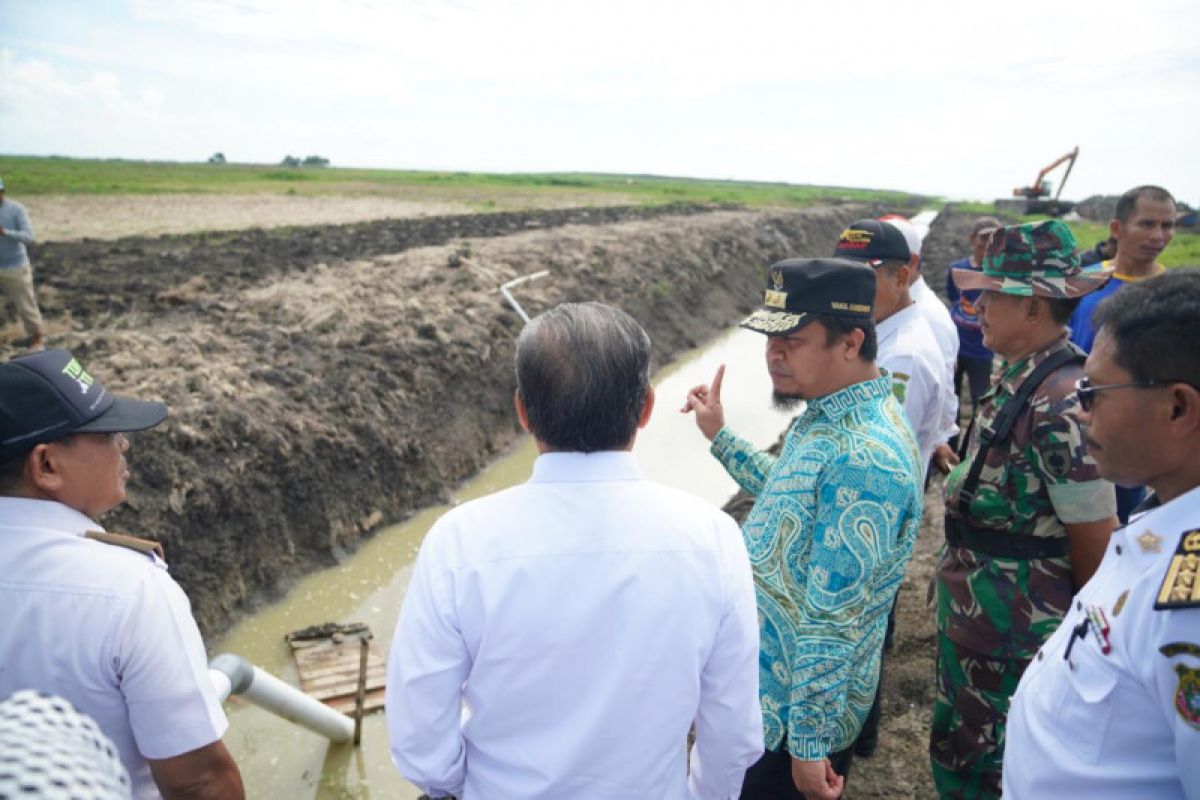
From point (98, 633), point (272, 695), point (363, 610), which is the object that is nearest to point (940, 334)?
point (272, 695)

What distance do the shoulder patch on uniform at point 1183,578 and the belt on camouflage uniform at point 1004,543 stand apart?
3.78 feet

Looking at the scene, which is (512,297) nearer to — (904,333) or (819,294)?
(904,333)

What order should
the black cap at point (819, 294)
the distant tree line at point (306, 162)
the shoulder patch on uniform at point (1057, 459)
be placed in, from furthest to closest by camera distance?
the distant tree line at point (306, 162), the shoulder patch on uniform at point (1057, 459), the black cap at point (819, 294)

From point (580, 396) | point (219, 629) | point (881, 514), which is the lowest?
point (219, 629)

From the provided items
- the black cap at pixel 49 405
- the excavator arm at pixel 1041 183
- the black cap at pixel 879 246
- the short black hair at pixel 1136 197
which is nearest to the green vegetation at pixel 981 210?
the excavator arm at pixel 1041 183

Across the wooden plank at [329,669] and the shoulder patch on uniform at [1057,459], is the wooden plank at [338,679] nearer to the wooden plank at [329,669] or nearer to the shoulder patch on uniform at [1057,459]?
the wooden plank at [329,669]

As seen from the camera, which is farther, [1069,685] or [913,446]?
[913,446]

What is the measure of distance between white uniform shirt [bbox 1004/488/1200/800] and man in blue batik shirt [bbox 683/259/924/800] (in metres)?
0.50

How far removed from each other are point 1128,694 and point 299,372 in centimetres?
742

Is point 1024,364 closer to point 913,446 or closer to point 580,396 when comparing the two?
point 913,446

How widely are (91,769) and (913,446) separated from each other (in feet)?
6.90

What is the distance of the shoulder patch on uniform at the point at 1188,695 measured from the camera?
122cm

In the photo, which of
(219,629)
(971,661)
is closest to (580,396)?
(971,661)

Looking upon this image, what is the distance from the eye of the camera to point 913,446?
228 centimetres
